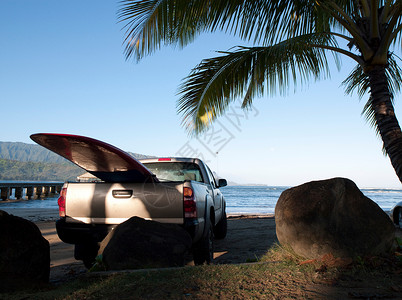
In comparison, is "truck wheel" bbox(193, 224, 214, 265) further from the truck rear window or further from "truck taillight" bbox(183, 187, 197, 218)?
the truck rear window

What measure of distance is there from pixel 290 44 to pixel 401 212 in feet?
20.1

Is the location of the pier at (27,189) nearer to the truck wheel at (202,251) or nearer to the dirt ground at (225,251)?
the dirt ground at (225,251)

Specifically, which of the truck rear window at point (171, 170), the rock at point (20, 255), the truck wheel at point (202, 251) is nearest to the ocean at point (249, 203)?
the truck rear window at point (171, 170)

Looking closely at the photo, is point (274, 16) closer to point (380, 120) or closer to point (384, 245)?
point (380, 120)

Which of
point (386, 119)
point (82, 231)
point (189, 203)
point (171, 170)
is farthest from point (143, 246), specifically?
point (386, 119)

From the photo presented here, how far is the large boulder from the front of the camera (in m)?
3.71

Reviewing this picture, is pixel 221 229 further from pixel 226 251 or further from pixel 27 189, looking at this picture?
pixel 27 189

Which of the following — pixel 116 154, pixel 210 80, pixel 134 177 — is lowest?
pixel 134 177

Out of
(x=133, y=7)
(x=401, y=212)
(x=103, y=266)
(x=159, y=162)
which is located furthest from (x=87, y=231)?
(x=401, y=212)

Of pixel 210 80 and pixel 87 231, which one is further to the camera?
pixel 210 80

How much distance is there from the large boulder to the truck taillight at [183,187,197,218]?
3.84 ft

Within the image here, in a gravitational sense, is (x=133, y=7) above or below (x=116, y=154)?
above

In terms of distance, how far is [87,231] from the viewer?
463 centimetres

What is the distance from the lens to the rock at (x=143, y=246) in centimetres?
397
